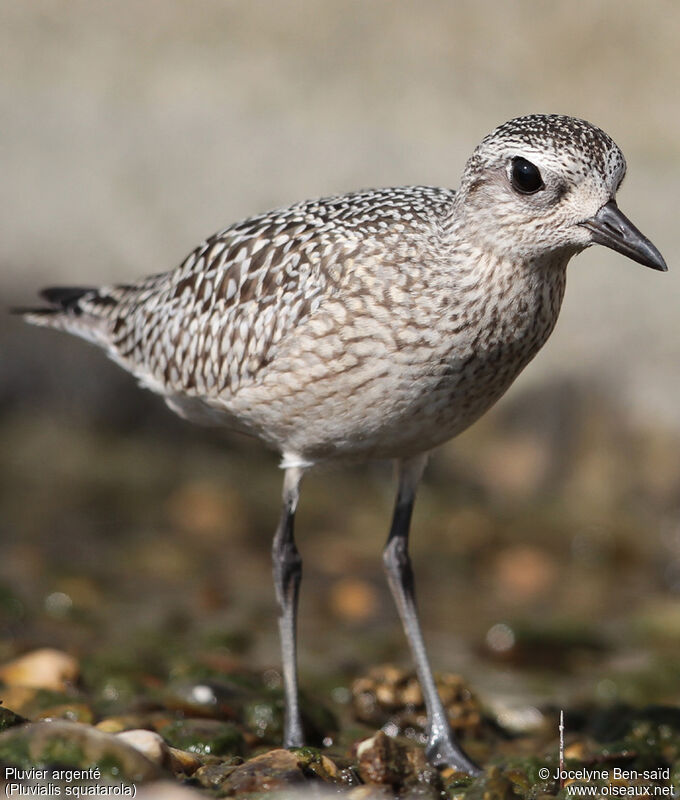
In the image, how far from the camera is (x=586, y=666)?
8.45 meters

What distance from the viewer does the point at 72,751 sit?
4.68m

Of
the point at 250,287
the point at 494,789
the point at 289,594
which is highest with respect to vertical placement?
the point at 250,287

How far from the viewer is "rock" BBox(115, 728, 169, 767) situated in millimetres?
5215

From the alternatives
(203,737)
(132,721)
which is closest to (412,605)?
(203,737)

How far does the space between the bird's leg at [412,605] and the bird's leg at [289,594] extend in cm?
55

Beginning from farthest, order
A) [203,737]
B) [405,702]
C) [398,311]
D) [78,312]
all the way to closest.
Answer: [78,312], [405,702], [203,737], [398,311]

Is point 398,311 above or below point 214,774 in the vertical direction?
above

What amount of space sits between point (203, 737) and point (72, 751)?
166cm

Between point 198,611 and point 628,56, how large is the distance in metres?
6.30

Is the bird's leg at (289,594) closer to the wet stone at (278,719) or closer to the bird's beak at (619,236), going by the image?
the wet stone at (278,719)

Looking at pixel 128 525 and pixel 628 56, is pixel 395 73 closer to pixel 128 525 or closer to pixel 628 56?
pixel 628 56

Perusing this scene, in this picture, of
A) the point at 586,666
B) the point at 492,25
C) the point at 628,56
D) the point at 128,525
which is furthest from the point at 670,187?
the point at 128,525

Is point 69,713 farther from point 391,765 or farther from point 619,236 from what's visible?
point 619,236

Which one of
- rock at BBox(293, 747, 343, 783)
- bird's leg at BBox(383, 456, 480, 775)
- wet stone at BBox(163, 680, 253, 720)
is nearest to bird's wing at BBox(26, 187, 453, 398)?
bird's leg at BBox(383, 456, 480, 775)
